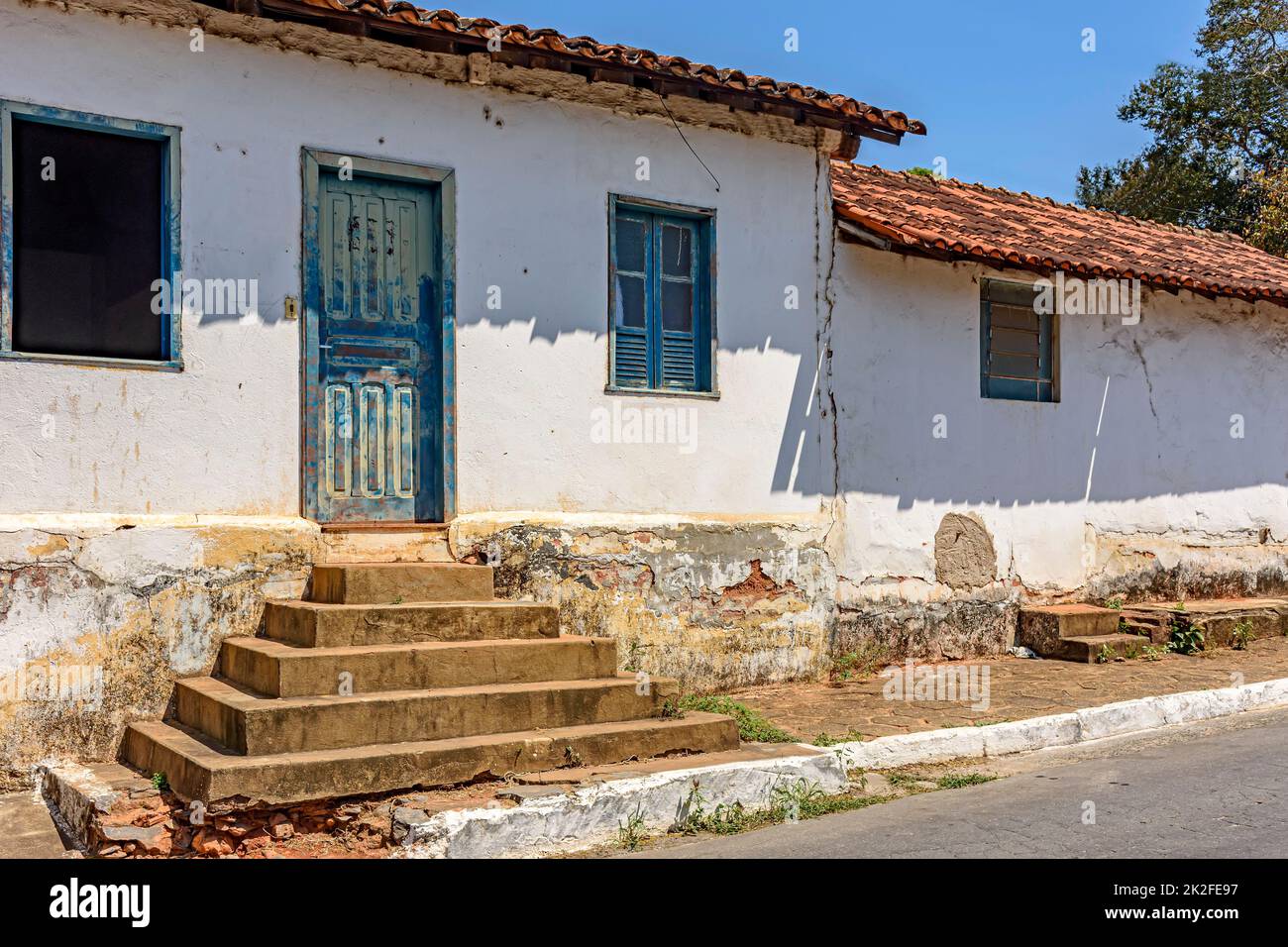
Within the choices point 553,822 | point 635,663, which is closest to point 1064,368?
point 635,663

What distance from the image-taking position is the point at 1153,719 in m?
7.93

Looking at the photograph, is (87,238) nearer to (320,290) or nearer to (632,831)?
(320,290)

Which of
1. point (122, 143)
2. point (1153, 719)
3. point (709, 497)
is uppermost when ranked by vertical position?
point (122, 143)

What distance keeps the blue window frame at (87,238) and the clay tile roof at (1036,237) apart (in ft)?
16.4

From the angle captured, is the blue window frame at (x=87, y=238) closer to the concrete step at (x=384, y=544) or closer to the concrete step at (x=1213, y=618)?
the concrete step at (x=384, y=544)

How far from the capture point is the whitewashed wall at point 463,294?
20.6 feet

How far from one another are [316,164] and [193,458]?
186 cm

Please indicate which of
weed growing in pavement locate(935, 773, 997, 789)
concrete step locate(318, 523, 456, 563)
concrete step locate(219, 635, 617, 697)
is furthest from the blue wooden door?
weed growing in pavement locate(935, 773, 997, 789)

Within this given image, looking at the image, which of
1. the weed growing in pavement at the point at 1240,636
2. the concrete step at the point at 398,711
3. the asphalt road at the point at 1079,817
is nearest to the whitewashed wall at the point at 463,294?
the concrete step at the point at 398,711

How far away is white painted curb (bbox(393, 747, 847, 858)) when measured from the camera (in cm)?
500

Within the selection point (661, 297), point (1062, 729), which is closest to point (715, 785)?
point (1062, 729)

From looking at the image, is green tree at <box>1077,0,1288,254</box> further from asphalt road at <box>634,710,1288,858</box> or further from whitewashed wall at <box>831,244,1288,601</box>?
asphalt road at <box>634,710,1288,858</box>

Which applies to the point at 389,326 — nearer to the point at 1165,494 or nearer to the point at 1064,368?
the point at 1064,368

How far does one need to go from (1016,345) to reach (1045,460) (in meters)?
1.05
